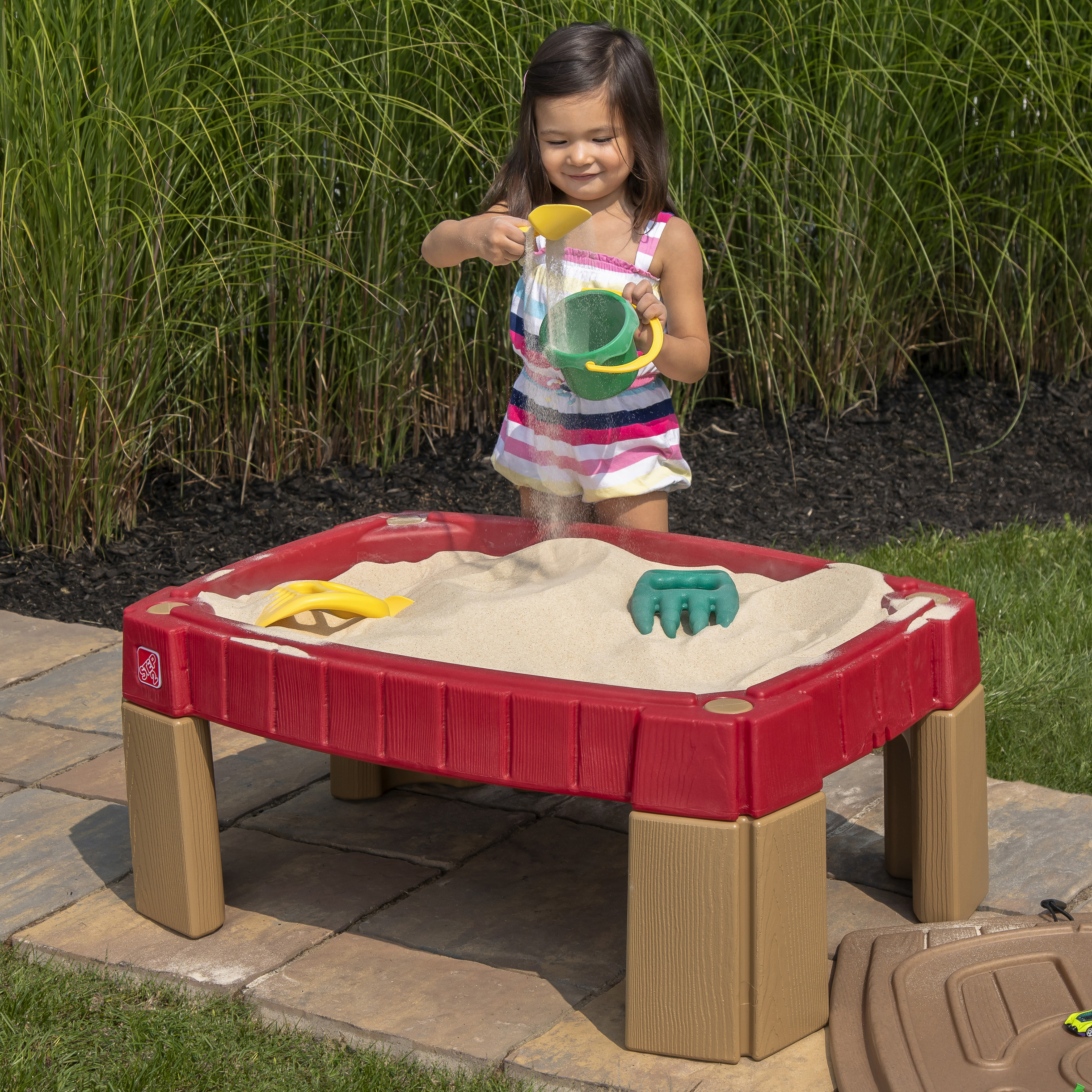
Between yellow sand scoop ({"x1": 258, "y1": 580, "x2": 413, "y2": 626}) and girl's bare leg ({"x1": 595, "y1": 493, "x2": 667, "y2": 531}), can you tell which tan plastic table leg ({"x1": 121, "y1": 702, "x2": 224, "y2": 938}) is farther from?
girl's bare leg ({"x1": 595, "y1": 493, "x2": 667, "y2": 531})

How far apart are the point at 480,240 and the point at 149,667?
34.7 inches

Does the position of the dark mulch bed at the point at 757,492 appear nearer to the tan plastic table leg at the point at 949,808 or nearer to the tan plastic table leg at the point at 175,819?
the tan plastic table leg at the point at 175,819

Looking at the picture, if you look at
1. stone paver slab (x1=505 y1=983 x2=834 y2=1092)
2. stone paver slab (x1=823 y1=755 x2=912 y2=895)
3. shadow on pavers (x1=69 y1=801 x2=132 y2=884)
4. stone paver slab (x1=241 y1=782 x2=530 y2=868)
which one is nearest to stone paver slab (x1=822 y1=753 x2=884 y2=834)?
stone paver slab (x1=823 y1=755 x2=912 y2=895)

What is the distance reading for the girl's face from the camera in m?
2.40

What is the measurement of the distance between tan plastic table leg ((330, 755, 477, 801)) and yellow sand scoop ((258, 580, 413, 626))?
40 centimetres

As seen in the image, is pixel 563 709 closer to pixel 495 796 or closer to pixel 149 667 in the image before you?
pixel 149 667

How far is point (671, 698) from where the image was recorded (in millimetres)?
1826

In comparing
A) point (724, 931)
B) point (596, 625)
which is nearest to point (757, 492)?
point (596, 625)

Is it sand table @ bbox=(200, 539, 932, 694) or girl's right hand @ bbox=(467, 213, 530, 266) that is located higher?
girl's right hand @ bbox=(467, 213, 530, 266)

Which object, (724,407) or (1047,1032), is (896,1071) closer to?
(1047,1032)

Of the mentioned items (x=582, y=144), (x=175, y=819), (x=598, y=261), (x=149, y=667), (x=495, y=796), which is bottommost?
(x=495, y=796)

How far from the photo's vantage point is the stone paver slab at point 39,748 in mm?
2832

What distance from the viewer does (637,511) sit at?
8.83 feet

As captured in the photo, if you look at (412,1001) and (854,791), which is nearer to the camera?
(412,1001)
